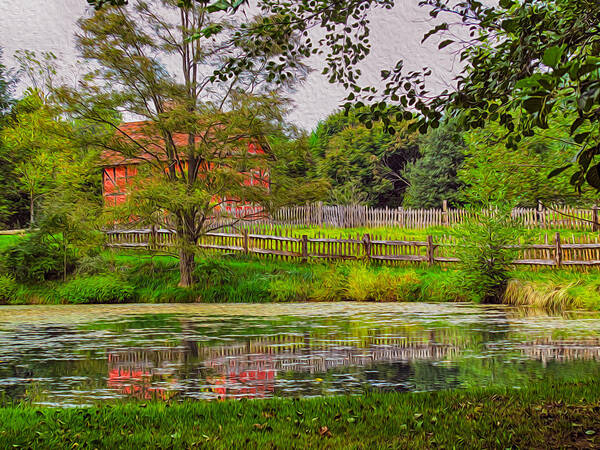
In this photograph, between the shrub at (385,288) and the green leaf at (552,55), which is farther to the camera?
the shrub at (385,288)

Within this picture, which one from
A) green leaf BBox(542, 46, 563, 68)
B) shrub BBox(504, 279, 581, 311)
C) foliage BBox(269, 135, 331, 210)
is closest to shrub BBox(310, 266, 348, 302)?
foliage BBox(269, 135, 331, 210)

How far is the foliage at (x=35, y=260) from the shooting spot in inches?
846

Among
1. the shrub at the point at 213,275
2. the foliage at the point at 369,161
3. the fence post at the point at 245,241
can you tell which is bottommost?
the shrub at the point at 213,275

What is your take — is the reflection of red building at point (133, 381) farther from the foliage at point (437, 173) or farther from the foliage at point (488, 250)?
the foliage at point (437, 173)

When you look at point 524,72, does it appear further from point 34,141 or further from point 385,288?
point 34,141

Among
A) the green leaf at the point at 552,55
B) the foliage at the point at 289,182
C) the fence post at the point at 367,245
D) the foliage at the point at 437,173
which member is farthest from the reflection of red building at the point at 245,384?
the foliage at the point at 437,173

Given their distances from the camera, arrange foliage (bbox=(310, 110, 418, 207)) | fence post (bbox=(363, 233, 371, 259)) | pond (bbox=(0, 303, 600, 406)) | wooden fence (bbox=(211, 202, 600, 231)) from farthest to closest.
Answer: foliage (bbox=(310, 110, 418, 207)), wooden fence (bbox=(211, 202, 600, 231)), fence post (bbox=(363, 233, 371, 259)), pond (bbox=(0, 303, 600, 406))

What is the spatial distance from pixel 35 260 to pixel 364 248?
1239 centimetres

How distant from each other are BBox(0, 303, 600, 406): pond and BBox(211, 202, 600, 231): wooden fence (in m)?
19.1

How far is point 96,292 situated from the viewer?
2091 cm

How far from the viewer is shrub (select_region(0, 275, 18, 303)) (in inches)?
821

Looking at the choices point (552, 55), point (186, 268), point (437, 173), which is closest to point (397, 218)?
point (437, 173)

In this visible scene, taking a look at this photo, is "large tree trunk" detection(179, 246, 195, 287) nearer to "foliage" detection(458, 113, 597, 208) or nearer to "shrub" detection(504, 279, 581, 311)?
"shrub" detection(504, 279, 581, 311)

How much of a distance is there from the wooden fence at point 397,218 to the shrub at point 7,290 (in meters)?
14.3
